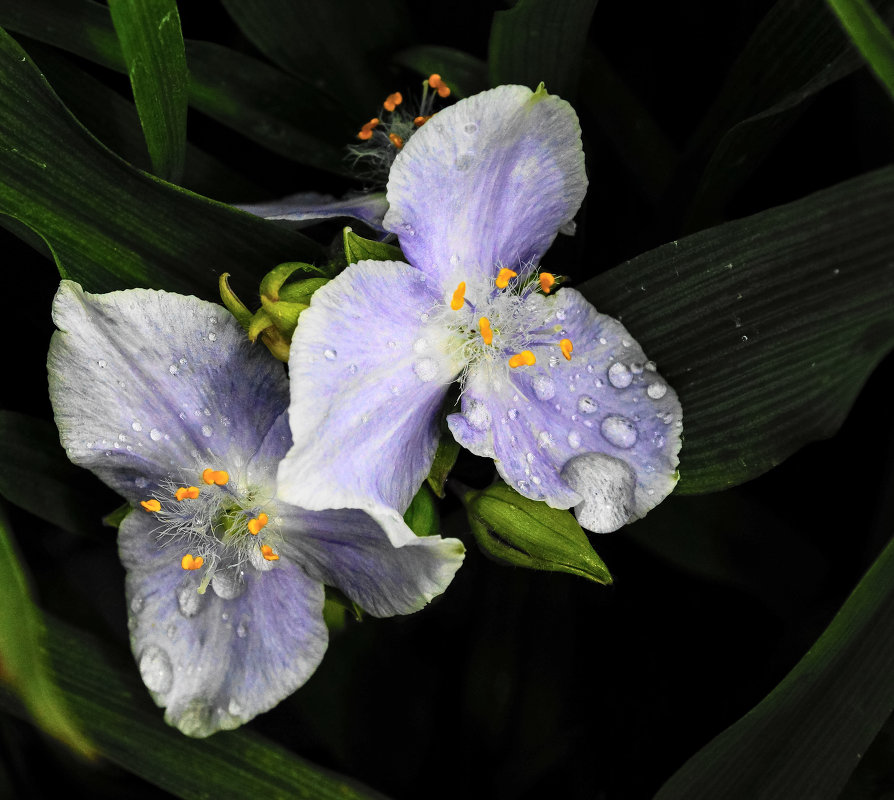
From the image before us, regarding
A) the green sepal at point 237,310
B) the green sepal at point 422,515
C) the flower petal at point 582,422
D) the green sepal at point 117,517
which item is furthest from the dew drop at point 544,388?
the green sepal at point 117,517

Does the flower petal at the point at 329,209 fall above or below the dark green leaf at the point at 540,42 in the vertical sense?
below

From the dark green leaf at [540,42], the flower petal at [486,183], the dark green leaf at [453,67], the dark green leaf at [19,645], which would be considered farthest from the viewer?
the dark green leaf at [453,67]

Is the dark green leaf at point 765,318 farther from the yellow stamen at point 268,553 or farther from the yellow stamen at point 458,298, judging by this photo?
the yellow stamen at point 268,553

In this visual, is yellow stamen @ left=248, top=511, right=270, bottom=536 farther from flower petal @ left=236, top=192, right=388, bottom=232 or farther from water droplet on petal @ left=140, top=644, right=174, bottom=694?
flower petal @ left=236, top=192, right=388, bottom=232

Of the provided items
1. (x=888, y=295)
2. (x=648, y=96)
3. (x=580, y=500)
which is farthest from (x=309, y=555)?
(x=648, y=96)

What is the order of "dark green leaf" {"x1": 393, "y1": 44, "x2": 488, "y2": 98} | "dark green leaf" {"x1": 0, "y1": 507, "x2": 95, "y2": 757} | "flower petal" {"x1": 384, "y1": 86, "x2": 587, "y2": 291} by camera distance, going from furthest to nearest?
1. "dark green leaf" {"x1": 393, "y1": 44, "x2": 488, "y2": 98}
2. "flower petal" {"x1": 384, "y1": 86, "x2": 587, "y2": 291}
3. "dark green leaf" {"x1": 0, "y1": 507, "x2": 95, "y2": 757}

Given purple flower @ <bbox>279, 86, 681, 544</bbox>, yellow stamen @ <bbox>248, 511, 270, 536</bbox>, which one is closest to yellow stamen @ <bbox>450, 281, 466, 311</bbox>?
purple flower @ <bbox>279, 86, 681, 544</bbox>

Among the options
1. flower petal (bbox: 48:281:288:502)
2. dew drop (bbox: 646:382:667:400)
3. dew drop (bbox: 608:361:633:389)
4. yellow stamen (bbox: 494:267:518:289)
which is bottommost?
flower petal (bbox: 48:281:288:502)

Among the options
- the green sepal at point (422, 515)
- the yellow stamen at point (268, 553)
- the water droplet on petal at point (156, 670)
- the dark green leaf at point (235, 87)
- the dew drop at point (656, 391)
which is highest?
the dark green leaf at point (235, 87)
